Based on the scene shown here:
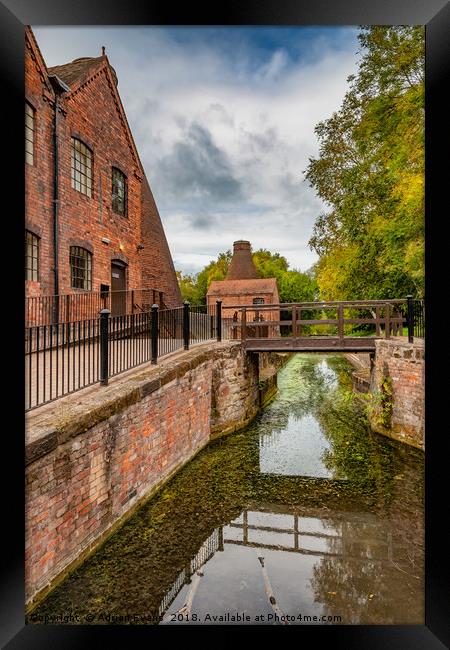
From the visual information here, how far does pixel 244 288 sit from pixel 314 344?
20.1 metres

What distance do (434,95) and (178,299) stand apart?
14504 millimetres

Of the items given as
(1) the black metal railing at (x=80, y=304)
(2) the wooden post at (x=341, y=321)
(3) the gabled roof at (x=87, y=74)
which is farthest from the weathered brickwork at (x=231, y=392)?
(3) the gabled roof at (x=87, y=74)

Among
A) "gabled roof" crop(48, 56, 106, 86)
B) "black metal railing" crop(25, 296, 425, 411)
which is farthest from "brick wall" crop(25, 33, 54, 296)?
"black metal railing" crop(25, 296, 425, 411)

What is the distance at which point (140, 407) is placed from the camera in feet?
16.8

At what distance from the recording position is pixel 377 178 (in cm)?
1159

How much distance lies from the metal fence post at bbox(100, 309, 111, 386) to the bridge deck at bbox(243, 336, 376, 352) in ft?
18.1

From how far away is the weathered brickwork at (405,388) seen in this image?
307 inches

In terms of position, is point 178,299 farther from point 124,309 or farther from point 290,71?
point 290,71

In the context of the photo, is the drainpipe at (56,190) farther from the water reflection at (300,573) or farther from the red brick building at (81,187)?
the water reflection at (300,573)

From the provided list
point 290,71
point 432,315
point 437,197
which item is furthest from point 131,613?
point 290,71

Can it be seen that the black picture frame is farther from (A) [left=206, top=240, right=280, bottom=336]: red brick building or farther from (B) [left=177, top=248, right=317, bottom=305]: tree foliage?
(B) [left=177, top=248, right=317, bottom=305]: tree foliage

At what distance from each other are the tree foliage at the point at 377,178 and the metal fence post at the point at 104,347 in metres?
6.77

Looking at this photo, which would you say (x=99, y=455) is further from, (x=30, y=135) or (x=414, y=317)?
(x=414, y=317)
